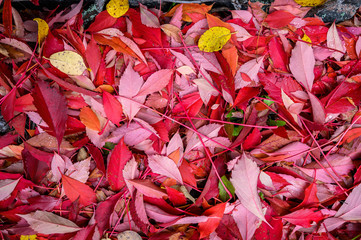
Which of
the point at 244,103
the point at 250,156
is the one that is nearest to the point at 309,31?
the point at 244,103

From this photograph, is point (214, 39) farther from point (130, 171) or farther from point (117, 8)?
point (130, 171)

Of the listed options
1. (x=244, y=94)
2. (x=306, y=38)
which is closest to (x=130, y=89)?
(x=244, y=94)

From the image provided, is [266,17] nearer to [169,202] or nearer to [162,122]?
[162,122]

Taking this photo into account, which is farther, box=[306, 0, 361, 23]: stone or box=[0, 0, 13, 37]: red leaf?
box=[306, 0, 361, 23]: stone

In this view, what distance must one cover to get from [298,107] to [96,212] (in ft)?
2.02

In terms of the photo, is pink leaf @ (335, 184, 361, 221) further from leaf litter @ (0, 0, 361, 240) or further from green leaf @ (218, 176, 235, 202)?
green leaf @ (218, 176, 235, 202)

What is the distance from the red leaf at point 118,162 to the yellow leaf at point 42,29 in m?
0.33

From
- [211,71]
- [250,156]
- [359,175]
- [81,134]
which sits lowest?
[359,175]

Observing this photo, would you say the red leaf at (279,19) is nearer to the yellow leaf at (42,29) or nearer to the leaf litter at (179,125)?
the leaf litter at (179,125)

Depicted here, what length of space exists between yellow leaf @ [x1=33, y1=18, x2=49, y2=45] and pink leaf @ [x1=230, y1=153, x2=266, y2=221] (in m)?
0.60

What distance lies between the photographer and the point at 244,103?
0.65m

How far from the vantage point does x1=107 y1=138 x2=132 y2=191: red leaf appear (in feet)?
2.03

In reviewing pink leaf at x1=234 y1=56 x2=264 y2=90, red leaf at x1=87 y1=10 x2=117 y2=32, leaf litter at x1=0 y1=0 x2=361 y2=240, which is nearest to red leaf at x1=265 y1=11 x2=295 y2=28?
leaf litter at x1=0 y1=0 x2=361 y2=240

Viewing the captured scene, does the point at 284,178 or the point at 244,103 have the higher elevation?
the point at 244,103
